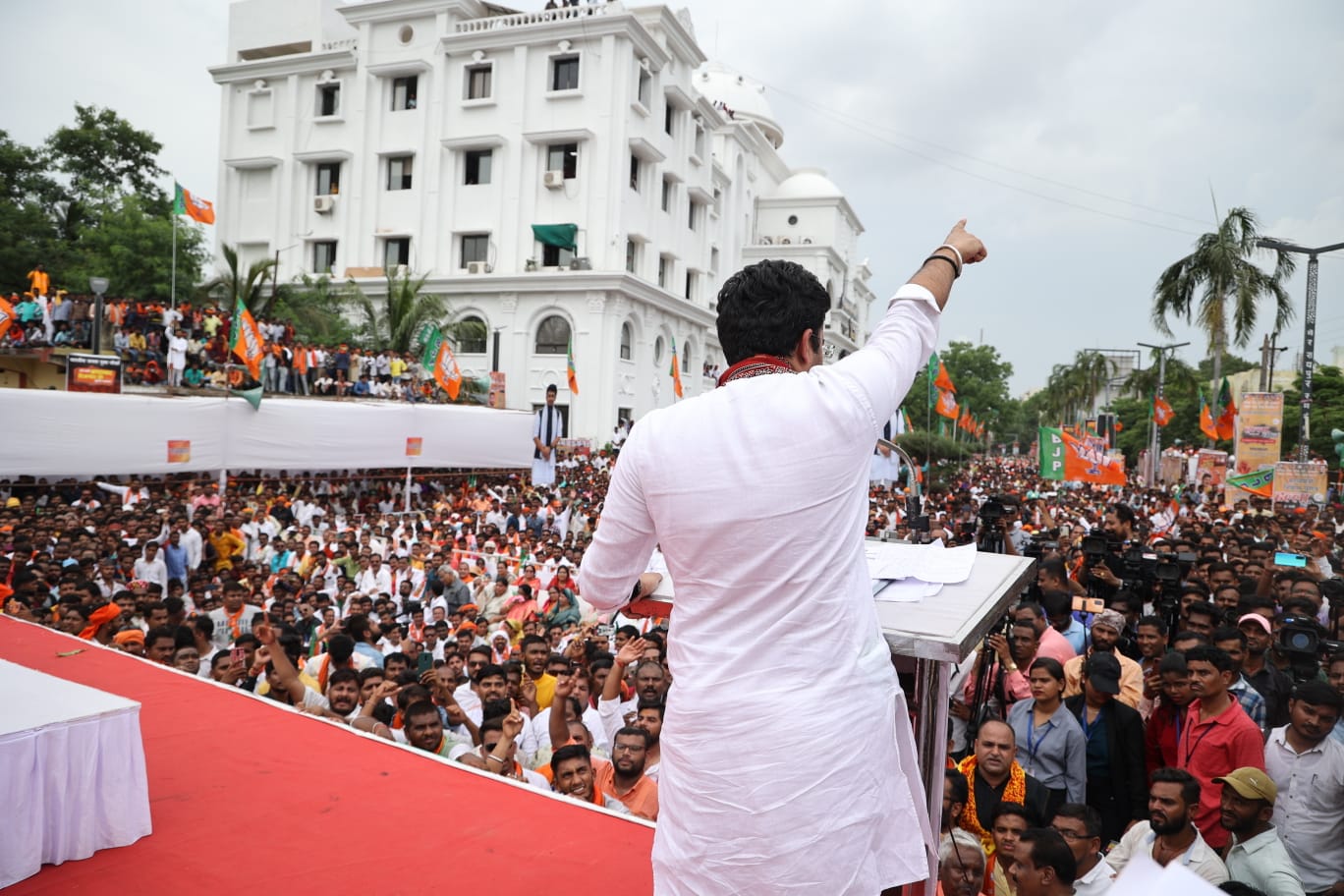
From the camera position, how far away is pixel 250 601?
9.53 meters

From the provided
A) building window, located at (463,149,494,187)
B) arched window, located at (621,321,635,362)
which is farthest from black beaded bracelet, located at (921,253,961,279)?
building window, located at (463,149,494,187)

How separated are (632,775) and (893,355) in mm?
3417

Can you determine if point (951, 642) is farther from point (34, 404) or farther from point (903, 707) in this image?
point (34, 404)

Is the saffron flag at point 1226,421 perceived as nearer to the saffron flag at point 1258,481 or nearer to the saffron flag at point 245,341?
the saffron flag at point 1258,481

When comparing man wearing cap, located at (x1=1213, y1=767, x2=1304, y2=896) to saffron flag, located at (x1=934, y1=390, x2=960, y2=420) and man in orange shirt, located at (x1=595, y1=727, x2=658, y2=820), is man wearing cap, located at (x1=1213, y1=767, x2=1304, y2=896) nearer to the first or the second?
man in orange shirt, located at (x1=595, y1=727, x2=658, y2=820)

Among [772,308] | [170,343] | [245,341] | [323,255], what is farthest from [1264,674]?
[323,255]

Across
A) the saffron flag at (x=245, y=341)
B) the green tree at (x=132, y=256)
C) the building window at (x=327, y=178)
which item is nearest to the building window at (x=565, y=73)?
the building window at (x=327, y=178)

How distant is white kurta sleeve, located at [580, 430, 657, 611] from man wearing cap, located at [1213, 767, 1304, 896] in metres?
3.19

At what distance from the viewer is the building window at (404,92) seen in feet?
108

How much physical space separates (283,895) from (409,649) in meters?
5.17

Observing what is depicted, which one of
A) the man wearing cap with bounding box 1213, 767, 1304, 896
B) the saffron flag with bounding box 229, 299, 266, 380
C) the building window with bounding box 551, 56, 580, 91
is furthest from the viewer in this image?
the building window with bounding box 551, 56, 580, 91

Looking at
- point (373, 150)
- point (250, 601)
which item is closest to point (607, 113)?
point (373, 150)

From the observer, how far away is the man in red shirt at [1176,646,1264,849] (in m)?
4.05

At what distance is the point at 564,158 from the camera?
31344 mm
